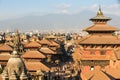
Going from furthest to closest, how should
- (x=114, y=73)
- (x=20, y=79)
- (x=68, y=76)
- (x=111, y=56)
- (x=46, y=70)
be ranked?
(x=68, y=76)
(x=46, y=70)
(x=111, y=56)
(x=114, y=73)
(x=20, y=79)

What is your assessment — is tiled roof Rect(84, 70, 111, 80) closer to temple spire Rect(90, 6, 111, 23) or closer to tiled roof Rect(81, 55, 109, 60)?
tiled roof Rect(81, 55, 109, 60)

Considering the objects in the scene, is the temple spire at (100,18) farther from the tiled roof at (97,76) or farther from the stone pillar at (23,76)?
the stone pillar at (23,76)

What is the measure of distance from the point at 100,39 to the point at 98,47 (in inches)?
31.5

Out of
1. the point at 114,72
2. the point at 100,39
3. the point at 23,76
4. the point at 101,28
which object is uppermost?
the point at 101,28

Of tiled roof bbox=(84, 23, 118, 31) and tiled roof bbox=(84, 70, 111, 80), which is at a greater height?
tiled roof bbox=(84, 23, 118, 31)

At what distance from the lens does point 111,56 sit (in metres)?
36.8

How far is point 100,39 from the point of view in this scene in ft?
125

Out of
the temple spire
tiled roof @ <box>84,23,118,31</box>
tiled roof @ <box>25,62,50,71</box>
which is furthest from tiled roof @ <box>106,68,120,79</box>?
Answer: tiled roof @ <box>25,62,50,71</box>

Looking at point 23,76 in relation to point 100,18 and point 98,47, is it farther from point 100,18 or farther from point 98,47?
point 100,18

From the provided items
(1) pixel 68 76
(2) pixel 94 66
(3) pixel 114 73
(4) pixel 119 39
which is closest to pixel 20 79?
(3) pixel 114 73

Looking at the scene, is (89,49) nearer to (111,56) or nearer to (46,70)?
(111,56)

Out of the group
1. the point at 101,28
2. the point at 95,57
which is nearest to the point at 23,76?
the point at 95,57

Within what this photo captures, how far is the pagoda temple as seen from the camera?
1485 inches

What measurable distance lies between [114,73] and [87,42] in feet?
18.5
